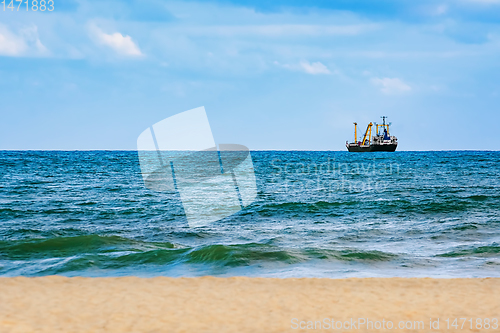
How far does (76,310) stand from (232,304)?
2.48 m

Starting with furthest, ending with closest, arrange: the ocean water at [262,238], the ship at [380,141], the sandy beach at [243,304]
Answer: the ship at [380,141]
the ocean water at [262,238]
the sandy beach at [243,304]

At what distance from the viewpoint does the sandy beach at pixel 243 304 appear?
6.14 metres

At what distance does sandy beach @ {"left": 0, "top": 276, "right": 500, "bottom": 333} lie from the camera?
6.14m

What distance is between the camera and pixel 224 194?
1043 inches

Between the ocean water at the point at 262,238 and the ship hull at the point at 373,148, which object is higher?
the ship hull at the point at 373,148

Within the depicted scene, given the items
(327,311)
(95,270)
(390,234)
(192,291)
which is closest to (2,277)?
(95,270)

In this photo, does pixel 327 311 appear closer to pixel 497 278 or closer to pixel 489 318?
pixel 489 318

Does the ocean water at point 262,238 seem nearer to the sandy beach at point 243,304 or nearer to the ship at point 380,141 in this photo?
the sandy beach at point 243,304

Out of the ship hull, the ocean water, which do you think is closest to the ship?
the ship hull

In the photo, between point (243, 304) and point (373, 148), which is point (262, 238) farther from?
point (373, 148)

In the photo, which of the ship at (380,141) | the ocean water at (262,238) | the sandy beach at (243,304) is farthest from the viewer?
the ship at (380,141)

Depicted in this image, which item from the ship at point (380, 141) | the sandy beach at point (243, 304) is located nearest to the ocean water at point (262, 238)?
the sandy beach at point (243, 304)

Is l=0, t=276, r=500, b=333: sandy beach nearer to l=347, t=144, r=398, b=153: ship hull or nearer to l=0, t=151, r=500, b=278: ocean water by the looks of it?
l=0, t=151, r=500, b=278: ocean water

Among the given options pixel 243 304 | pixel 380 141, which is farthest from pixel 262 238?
pixel 380 141
